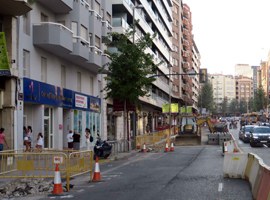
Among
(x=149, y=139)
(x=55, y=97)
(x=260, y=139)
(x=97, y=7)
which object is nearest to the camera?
(x=55, y=97)

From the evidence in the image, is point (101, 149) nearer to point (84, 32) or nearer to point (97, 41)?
point (84, 32)

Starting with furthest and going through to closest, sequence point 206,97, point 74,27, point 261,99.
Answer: point 261,99 → point 206,97 → point 74,27

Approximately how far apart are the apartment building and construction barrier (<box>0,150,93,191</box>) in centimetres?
884

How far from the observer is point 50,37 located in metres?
27.9

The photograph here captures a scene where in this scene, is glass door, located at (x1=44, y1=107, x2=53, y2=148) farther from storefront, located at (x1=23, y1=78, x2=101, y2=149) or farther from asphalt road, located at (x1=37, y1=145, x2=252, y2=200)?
asphalt road, located at (x1=37, y1=145, x2=252, y2=200)

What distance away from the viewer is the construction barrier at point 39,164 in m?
14.5

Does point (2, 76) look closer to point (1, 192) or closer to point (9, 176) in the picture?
point (9, 176)

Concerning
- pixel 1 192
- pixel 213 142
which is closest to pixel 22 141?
pixel 1 192

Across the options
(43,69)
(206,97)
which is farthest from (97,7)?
(206,97)

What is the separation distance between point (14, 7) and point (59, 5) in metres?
7.92

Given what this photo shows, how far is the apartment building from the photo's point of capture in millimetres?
25984

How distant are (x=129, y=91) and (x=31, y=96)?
8.03m

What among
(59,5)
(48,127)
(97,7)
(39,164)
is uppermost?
(97,7)

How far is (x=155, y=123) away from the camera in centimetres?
8575
